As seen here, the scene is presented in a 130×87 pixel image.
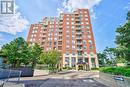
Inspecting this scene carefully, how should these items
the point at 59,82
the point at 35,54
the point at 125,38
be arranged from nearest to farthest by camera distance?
1. the point at 125,38
2. the point at 59,82
3. the point at 35,54

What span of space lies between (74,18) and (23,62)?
49488 millimetres

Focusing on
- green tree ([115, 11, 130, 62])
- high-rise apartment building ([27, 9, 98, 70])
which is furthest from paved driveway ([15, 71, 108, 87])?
high-rise apartment building ([27, 9, 98, 70])

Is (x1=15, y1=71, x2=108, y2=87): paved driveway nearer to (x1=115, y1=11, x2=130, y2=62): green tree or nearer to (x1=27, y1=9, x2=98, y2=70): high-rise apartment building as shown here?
(x1=115, y1=11, x2=130, y2=62): green tree

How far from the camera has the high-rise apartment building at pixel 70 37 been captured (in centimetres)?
6162

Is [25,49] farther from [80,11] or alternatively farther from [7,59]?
[80,11]

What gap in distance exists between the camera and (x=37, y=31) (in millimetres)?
72750

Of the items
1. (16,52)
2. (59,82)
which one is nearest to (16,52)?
(16,52)

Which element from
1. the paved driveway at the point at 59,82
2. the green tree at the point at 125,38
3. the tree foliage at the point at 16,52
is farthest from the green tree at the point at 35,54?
the green tree at the point at 125,38

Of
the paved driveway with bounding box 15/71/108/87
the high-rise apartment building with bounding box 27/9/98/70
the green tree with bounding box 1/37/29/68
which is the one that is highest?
the high-rise apartment building with bounding box 27/9/98/70

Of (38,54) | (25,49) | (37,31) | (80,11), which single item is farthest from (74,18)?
(25,49)

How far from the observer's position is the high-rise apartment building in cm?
6162

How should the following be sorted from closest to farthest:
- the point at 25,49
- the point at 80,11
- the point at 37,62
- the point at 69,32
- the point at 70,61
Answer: the point at 25,49 → the point at 37,62 → the point at 70,61 → the point at 69,32 → the point at 80,11

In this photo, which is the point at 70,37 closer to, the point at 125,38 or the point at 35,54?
the point at 35,54

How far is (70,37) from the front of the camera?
65750 mm
